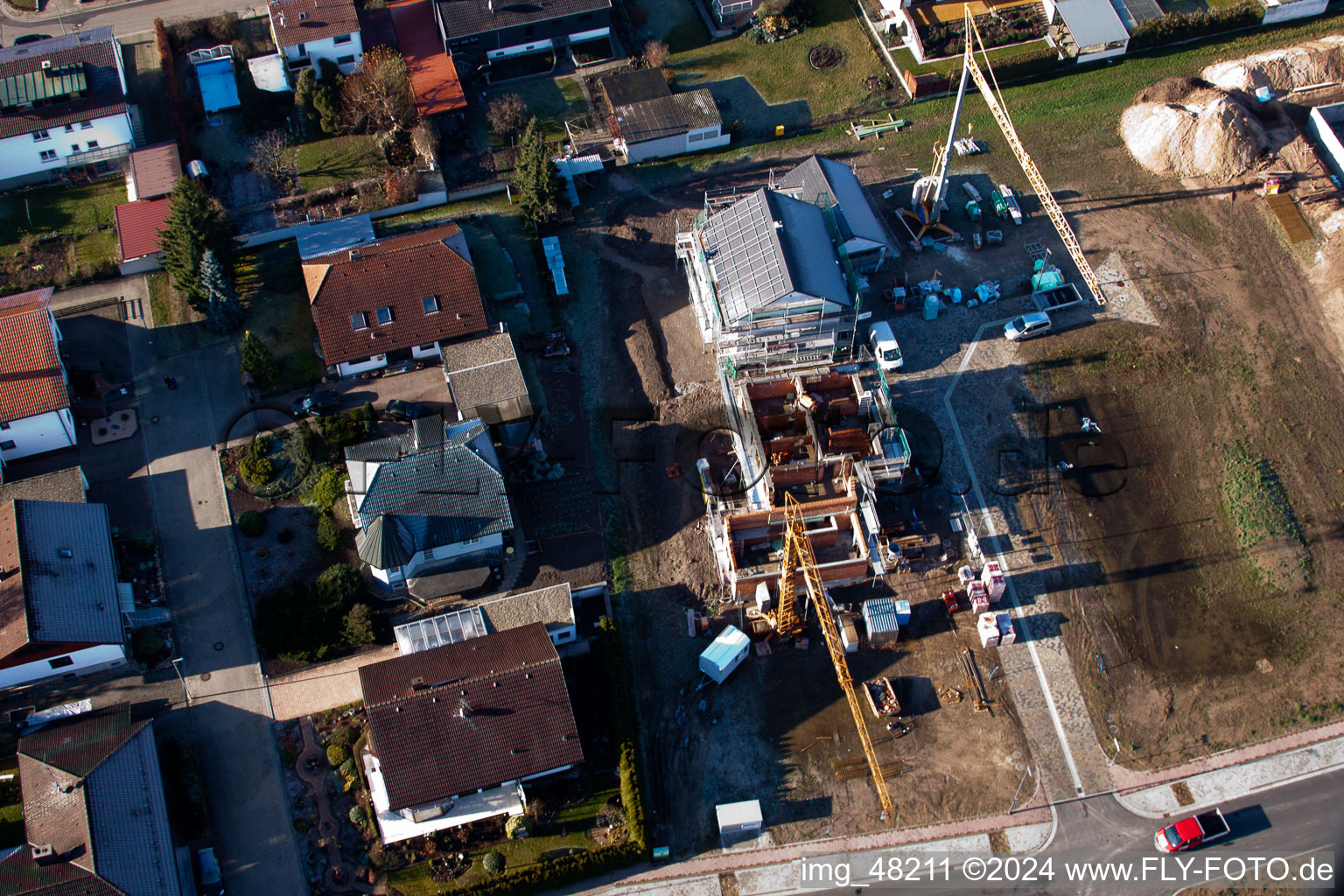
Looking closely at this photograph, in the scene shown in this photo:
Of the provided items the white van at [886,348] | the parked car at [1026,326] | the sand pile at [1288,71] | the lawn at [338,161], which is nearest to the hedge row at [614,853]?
the white van at [886,348]

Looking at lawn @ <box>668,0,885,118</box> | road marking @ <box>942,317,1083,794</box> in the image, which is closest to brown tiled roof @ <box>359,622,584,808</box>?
road marking @ <box>942,317,1083,794</box>

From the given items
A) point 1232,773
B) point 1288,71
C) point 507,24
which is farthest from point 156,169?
point 1288,71

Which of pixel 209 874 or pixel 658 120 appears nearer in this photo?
pixel 209 874

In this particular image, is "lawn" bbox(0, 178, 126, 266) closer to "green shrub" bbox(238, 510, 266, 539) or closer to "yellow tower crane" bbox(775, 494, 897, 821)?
"green shrub" bbox(238, 510, 266, 539)

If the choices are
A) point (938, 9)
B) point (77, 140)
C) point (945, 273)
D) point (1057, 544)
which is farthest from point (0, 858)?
point (938, 9)

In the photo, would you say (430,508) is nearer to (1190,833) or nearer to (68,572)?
(68,572)

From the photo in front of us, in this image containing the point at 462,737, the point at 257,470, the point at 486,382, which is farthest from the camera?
the point at 486,382

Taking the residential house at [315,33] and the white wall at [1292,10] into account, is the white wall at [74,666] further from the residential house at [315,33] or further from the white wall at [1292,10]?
the white wall at [1292,10]

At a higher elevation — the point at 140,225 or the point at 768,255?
the point at 140,225
